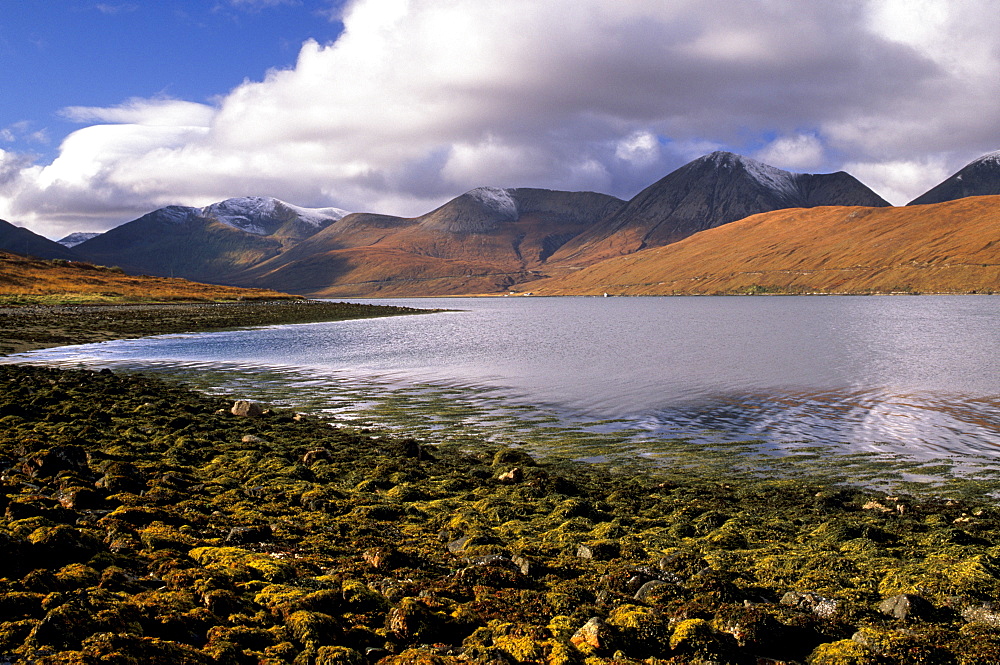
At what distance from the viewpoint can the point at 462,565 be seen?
1077 centimetres

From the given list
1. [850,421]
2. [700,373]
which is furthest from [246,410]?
[700,373]

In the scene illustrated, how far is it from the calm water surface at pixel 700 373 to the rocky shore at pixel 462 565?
9210 millimetres

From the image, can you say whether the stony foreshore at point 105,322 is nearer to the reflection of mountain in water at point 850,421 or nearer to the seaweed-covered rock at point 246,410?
the seaweed-covered rock at point 246,410

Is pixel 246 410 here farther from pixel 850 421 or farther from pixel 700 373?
pixel 700 373

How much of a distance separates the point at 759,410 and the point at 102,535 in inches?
1034

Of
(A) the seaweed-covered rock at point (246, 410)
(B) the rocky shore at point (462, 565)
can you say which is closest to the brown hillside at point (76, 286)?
(A) the seaweed-covered rock at point (246, 410)

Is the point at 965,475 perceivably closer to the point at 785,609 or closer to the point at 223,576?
the point at 785,609

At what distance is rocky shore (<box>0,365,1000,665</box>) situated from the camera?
25.1 ft

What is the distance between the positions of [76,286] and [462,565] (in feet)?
563

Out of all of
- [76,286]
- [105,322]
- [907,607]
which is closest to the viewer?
[907,607]

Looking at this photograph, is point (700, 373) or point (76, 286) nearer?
point (700, 373)

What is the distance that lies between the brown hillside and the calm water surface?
73.0m

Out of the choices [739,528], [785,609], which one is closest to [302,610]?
[785,609]

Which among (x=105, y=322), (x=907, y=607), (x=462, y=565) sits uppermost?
(x=105, y=322)
